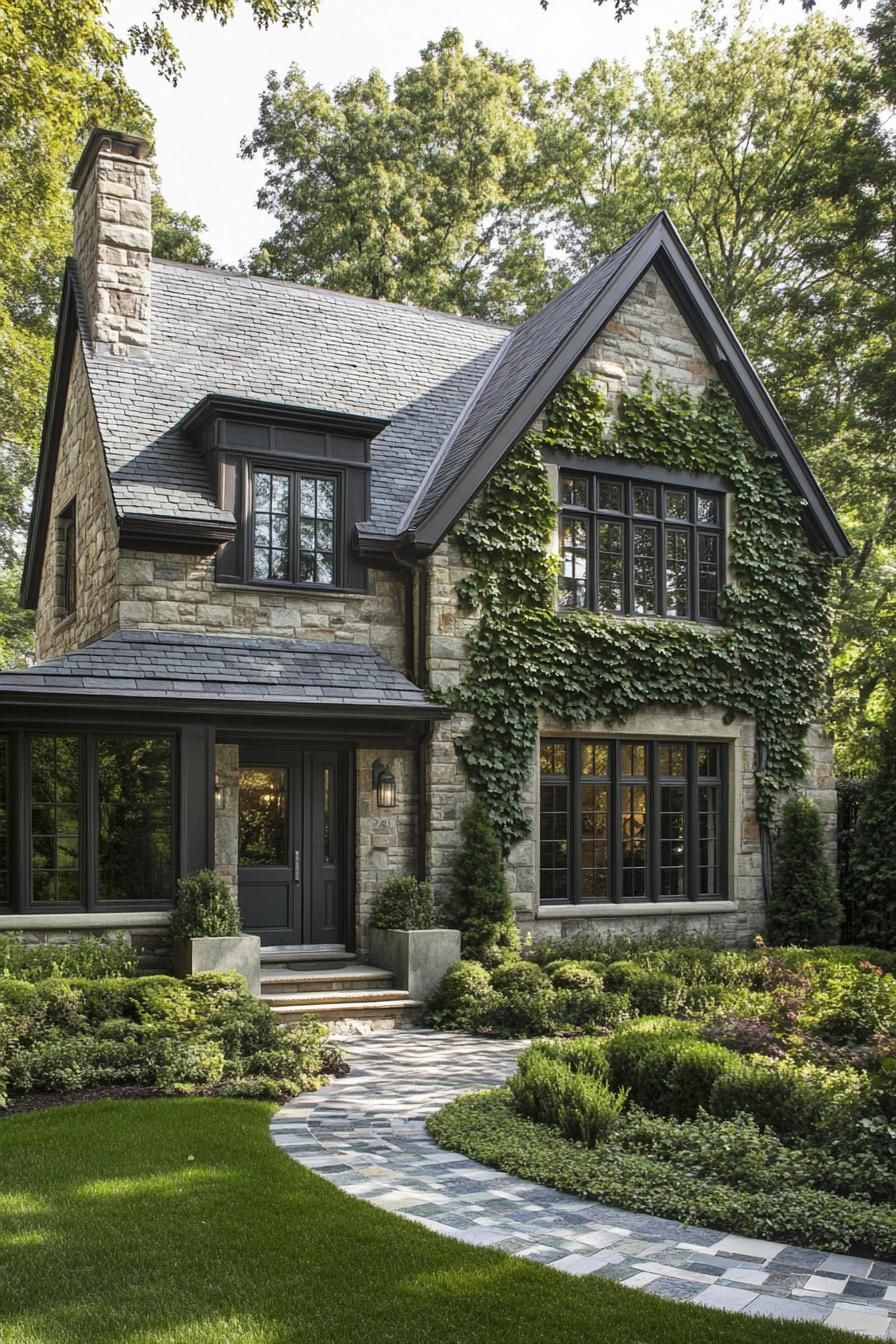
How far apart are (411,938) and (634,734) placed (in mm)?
4399

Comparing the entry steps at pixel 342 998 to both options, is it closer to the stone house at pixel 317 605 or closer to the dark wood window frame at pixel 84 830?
the stone house at pixel 317 605

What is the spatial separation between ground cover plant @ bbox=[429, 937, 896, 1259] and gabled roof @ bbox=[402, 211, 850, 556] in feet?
21.3

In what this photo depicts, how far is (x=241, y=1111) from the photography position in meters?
8.38

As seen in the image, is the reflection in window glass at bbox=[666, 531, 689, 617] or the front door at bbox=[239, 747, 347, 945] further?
the reflection in window glass at bbox=[666, 531, 689, 617]

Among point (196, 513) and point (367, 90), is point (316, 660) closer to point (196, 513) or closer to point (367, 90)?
point (196, 513)

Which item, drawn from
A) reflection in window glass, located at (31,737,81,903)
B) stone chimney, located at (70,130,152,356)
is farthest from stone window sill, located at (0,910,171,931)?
stone chimney, located at (70,130,152,356)

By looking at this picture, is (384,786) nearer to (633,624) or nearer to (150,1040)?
(633,624)

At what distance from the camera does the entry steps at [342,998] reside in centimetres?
1212

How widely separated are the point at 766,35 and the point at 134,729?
72.5ft

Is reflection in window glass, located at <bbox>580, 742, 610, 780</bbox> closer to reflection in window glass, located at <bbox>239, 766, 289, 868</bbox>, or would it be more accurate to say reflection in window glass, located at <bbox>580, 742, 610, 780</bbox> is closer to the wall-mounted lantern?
the wall-mounted lantern

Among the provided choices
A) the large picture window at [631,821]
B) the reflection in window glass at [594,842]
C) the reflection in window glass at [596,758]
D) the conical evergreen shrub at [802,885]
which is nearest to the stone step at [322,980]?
the large picture window at [631,821]

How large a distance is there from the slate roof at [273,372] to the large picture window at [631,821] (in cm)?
396

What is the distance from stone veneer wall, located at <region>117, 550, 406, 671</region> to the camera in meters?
13.5

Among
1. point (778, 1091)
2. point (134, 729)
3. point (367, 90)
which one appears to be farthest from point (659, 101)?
point (778, 1091)
